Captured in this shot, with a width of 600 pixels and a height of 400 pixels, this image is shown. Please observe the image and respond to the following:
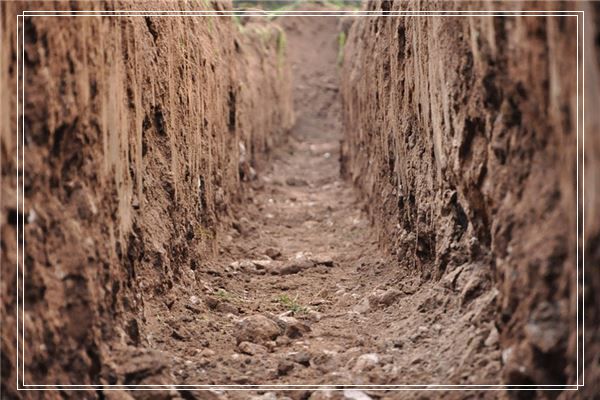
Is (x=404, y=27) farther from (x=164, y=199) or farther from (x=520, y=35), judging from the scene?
(x=520, y=35)

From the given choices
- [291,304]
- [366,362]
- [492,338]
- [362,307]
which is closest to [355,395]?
[366,362]

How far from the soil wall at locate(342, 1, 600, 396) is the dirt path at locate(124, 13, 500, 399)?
0.19m

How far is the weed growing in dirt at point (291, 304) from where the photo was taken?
4.62m

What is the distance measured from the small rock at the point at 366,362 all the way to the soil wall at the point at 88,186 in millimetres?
1029

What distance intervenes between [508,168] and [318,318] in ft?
6.51

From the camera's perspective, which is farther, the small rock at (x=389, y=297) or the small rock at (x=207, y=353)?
the small rock at (x=389, y=297)

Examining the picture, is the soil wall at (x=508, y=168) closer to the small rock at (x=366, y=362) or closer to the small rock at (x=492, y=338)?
the small rock at (x=492, y=338)

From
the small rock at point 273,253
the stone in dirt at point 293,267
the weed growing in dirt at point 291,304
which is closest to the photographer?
the weed growing in dirt at point 291,304

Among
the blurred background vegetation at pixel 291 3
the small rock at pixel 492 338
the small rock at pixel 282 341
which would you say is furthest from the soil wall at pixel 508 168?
the blurred background vegetation at pixel 291 3

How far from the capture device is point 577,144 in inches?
85.4

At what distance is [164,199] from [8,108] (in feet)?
6.62

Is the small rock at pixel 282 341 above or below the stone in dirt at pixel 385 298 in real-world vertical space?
below

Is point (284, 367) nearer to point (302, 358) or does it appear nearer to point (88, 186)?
point (302, 358)

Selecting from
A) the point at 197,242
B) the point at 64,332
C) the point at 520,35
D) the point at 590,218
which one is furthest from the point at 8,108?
the point at 197,242
